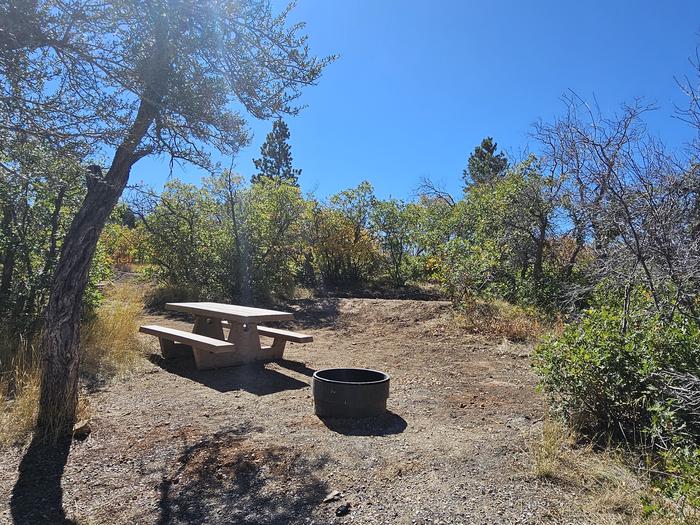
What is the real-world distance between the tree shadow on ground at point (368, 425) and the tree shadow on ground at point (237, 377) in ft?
3.94

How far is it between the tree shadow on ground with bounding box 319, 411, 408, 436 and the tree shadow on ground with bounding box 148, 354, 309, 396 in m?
1.20

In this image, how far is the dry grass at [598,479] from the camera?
7.95ft

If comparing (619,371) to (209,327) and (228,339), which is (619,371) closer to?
(228,339)

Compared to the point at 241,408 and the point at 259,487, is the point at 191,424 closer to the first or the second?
the point at 241,408

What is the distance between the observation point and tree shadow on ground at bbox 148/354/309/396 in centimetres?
521

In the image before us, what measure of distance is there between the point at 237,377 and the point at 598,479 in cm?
383

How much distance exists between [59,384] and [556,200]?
855 centimetres

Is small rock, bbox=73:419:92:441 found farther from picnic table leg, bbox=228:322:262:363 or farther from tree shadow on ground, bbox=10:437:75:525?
picnic table leg, bbox=228:322:262:363

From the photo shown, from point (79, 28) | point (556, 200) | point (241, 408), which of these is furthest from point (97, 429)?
point (556, 200)

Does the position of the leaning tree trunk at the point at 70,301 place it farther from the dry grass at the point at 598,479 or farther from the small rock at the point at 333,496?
the dry grass at the point at 598,479

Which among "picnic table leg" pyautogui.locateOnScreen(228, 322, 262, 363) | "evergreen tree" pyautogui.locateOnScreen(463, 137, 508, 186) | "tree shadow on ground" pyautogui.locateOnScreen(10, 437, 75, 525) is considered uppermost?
"evergreen tree" pyautogui.locateOnScreen(463, 137, 508, 186)

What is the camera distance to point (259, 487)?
297cm

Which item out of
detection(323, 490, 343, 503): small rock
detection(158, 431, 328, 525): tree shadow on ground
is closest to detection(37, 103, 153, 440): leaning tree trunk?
detection(158, 431, 328, 525): tree shadow on ground

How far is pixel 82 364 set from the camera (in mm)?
5352
